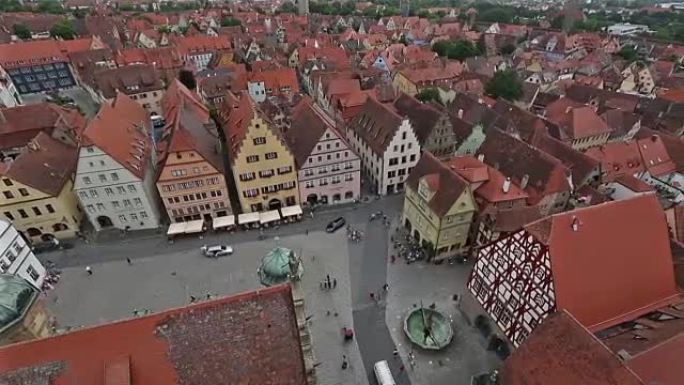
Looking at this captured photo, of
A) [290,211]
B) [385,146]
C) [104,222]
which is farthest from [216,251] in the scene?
[385,146]

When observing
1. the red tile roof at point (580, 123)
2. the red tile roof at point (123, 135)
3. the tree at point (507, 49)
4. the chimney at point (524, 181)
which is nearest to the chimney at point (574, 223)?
the chimney at point (524, 181)

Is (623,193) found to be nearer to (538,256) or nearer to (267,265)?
(538,256)

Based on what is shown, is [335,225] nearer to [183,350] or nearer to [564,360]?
[564,360]

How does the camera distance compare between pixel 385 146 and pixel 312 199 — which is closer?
Answer: pixel 385 146

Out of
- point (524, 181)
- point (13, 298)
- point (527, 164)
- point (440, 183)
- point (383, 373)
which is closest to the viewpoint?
point (13, 298)

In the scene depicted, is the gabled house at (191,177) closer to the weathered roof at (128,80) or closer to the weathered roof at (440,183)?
the weathered roof at (440,183)

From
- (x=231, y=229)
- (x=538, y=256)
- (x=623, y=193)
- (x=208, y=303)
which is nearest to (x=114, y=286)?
(x=231, y=229)
